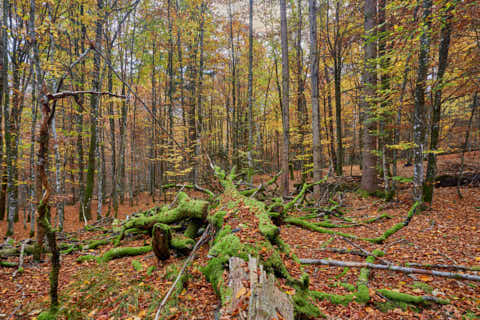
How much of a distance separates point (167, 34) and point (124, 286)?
1641 centimetres

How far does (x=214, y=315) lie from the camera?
227 centimetres

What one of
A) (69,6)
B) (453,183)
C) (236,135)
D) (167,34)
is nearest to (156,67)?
(167,34)

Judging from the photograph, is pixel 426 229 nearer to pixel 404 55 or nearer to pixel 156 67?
pixel 404 55

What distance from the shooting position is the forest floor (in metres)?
2.54

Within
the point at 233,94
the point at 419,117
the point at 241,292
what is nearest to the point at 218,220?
the point at 241,292

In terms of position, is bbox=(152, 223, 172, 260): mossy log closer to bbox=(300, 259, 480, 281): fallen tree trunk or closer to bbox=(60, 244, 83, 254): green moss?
bbox=(300, 259, 480, 281): fallen tree trunk

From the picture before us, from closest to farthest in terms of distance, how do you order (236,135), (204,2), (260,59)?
(204,2) → (236,135) → (260,59)

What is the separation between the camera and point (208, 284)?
2.89 meters

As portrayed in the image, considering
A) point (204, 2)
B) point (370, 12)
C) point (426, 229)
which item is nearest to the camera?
point (426, 229)

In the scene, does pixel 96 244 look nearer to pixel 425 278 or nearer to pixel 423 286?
pixel 423 286

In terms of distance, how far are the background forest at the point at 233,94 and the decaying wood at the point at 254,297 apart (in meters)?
0.33

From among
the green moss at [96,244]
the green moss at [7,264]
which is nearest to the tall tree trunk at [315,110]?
the green moss at [96,244]

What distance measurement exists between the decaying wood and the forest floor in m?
0.52

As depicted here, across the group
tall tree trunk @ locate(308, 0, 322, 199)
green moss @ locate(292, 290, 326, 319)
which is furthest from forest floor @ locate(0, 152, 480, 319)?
tall tree trunk @ locate(308, 0, 322, 199)
